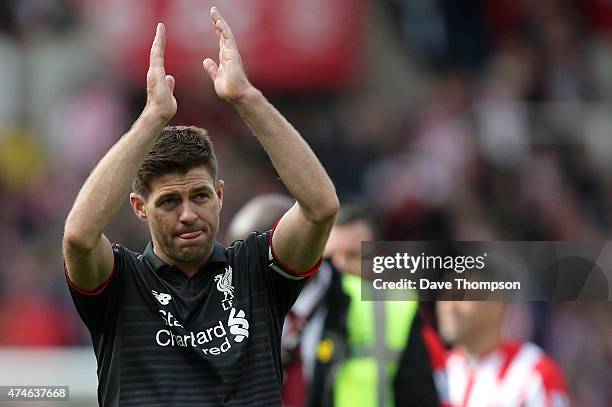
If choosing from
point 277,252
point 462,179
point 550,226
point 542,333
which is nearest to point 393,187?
point 462,179

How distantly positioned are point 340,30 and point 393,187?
5.98 ft

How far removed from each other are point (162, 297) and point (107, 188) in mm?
415

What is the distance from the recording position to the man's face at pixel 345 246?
5.82 metres

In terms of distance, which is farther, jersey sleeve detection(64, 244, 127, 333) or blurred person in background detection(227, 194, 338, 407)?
blurred person in background detection(227, 194, 338, 407)

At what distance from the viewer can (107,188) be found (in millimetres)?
3629

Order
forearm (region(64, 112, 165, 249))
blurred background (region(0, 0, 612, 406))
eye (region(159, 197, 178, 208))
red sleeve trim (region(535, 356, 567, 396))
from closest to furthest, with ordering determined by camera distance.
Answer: forearm (region(64, 112, 165, 249)), eye (region(159, 197, 178, 208)), red sleeve trim (region(535, 356, 567, 396)), blurred background (region(0, 0, 612, 406))

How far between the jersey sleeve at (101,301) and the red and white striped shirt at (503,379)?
215 centimetres

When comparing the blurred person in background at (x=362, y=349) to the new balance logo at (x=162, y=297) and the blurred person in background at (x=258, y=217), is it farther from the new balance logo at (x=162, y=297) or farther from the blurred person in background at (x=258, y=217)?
the new balance logo at (x=162, y=297)

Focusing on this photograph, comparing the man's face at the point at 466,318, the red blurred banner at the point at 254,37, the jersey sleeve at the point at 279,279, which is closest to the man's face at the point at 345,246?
the man's face at the point at 466,318

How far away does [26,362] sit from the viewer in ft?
20.2

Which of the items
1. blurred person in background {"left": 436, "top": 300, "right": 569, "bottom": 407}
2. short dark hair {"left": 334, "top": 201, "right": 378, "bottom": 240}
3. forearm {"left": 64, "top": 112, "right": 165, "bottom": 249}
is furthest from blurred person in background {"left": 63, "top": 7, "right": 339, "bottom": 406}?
short dark hair {"left": 334, "top": 201, "right": 378, "bottom": 240}

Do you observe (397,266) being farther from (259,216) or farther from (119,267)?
(119,267)

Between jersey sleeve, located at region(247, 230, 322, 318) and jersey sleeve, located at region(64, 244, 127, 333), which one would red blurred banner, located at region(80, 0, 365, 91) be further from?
jersey sleeve, located at region(64, 244, 127, 333)

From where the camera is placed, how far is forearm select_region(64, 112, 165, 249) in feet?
11.8
